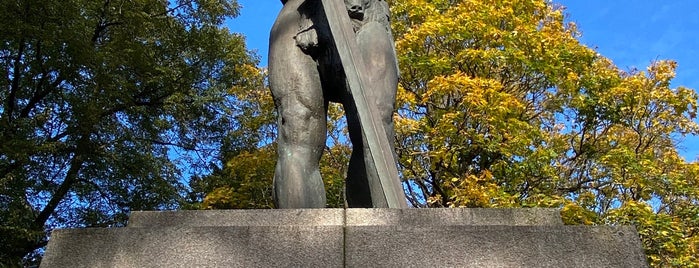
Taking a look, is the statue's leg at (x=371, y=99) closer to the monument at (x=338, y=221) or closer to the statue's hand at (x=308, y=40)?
the monument at (x=338, y=221)

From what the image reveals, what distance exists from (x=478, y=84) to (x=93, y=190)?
28.2 ft

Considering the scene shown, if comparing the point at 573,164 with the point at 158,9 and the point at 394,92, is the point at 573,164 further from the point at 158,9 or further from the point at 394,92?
the point at 394,92

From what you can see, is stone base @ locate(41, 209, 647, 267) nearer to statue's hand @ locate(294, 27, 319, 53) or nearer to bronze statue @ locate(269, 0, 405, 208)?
bronze statue @ locate(269, 0, 405, 208)

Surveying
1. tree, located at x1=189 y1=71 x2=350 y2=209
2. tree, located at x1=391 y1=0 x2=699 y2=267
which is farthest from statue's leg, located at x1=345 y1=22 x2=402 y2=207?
tree, located at x1=189 y1=71 x2=350 y2=209

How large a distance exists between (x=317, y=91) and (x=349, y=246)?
1.49 m

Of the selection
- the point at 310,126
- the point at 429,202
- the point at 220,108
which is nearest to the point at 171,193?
the point at 220,108

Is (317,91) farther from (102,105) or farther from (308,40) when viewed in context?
(102,105)

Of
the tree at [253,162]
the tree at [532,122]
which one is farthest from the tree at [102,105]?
the tree at [532,122]

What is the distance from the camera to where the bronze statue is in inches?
168

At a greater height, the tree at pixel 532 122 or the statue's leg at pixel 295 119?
the tree at pixel 532 122

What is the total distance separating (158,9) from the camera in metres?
18.5

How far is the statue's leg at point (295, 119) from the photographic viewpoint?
4258mm

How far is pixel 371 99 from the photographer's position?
14.1 feet

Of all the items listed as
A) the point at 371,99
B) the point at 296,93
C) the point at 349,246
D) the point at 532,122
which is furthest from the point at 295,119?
the point at 532,122
